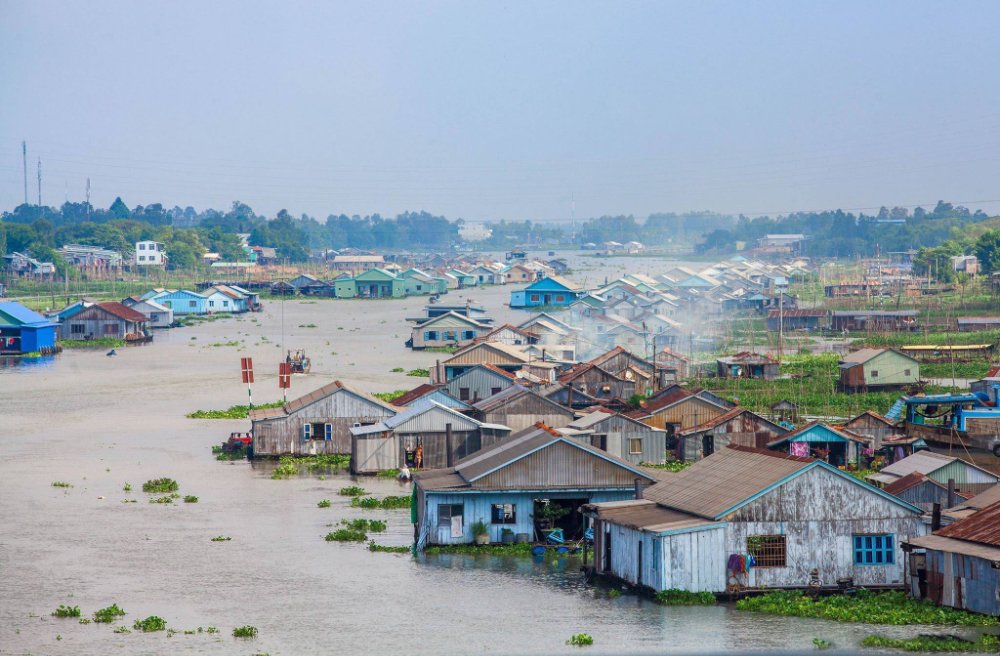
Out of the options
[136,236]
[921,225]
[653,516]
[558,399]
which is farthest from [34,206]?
[653,516]

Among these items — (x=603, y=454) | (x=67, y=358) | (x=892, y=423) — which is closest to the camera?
(x=603, y=454)

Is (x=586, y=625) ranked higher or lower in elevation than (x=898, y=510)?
lower

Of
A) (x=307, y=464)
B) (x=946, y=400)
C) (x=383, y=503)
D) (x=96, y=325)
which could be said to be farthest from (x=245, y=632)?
(x=96, y=325)

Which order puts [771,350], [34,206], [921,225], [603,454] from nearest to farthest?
[603,454]
[771,350]
[921,225]
[34,206]

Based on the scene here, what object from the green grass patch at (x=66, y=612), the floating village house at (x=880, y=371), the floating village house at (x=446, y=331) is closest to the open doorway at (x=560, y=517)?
the green grass patch at (x=66, y=612)

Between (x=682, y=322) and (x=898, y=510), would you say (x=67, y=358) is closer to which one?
(x=682, y=322)

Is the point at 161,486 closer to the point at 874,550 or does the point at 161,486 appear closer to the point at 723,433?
the point at 723,433

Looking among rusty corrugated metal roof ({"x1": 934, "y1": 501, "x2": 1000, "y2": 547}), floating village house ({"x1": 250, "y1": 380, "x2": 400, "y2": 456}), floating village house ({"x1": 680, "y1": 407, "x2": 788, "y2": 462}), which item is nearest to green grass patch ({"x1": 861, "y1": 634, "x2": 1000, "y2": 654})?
rusty corrugated metal roof ({"x1": 934, "y1": 501, "x2": 1000, "y2": 547})
